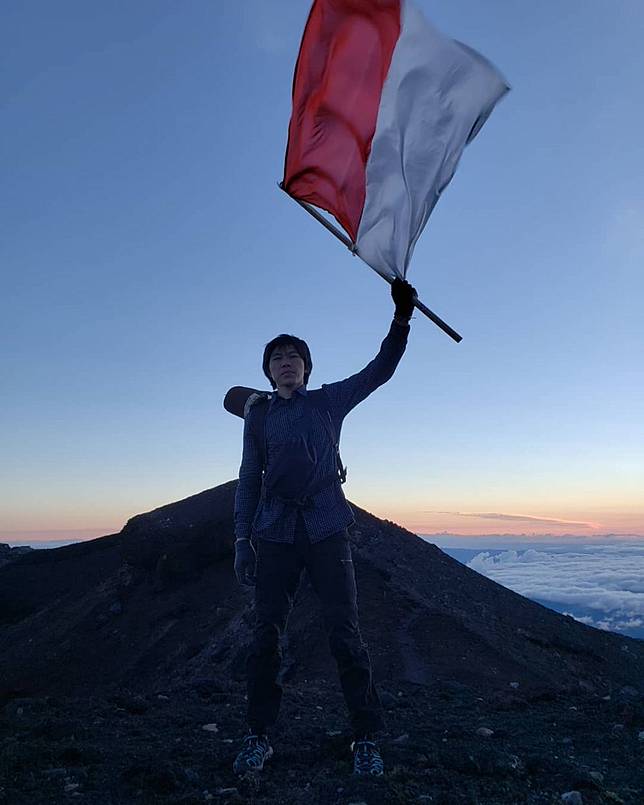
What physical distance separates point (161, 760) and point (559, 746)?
314 cm

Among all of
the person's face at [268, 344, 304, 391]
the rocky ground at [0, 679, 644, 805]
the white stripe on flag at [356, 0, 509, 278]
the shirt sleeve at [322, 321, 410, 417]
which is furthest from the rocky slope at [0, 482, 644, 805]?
the white stripe on flag at [356, 0, 509, 278]

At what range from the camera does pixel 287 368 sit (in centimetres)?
482

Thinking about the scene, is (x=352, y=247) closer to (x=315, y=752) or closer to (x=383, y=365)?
(x=383, y=365)

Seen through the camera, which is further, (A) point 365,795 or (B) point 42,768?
(B) point 42,768

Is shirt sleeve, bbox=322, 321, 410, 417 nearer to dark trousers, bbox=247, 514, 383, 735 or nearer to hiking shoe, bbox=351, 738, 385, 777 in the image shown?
dark trousers, bbox=247, 514, 383, 735

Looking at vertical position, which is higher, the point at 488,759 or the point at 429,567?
the point at 429,567

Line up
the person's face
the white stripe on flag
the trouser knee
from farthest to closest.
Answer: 1. the white stripe on flag
2. the person's face
3. the trouser knee

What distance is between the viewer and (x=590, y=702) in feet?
23.0

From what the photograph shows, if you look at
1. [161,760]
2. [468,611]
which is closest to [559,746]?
[161,760]

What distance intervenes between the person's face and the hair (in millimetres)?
35

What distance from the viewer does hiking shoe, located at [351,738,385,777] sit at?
3963 millimetres

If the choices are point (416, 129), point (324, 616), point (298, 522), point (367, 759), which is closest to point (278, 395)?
point (298, 522)

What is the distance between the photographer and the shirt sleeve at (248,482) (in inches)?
189

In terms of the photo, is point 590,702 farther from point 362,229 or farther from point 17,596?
point 17,596
